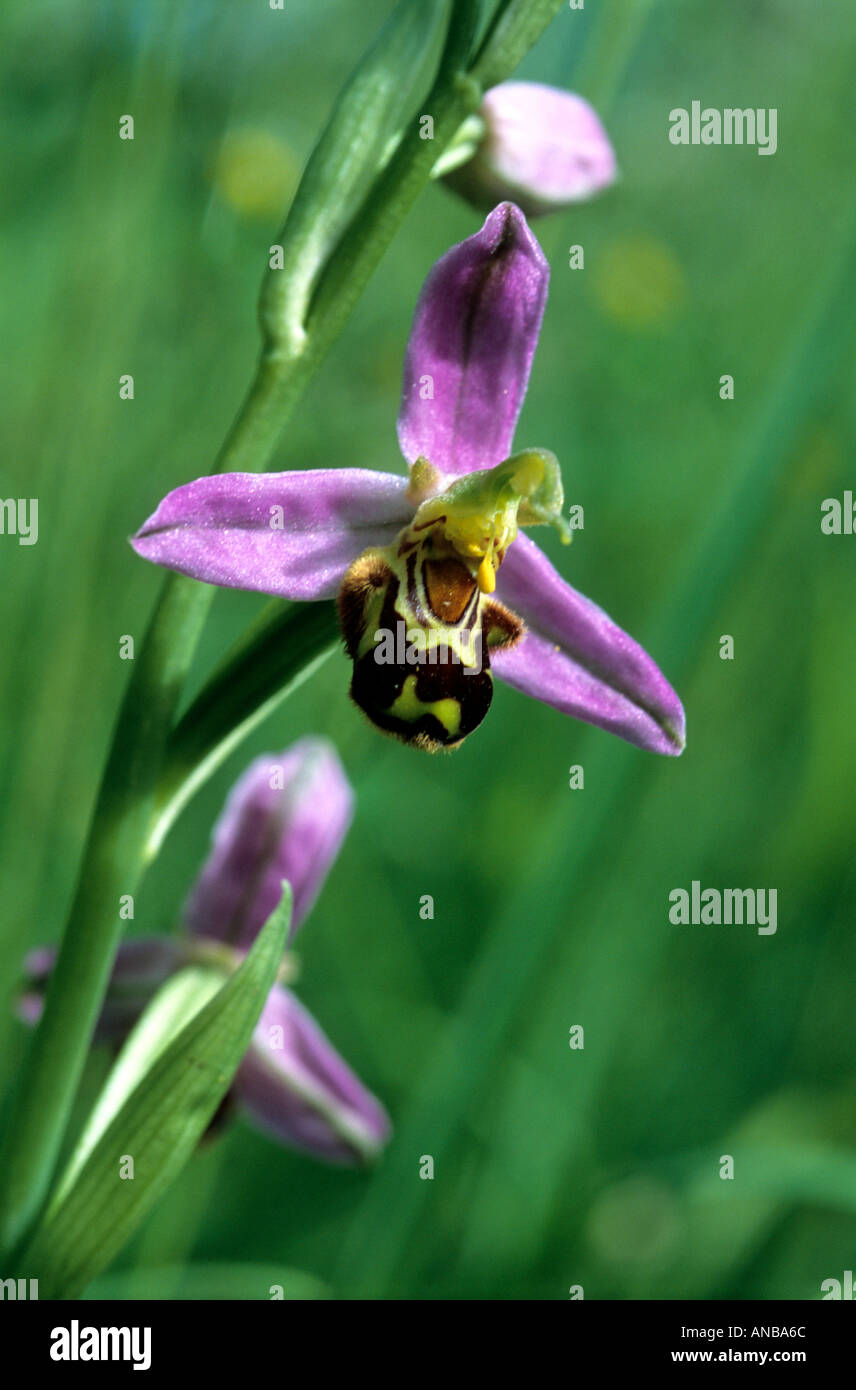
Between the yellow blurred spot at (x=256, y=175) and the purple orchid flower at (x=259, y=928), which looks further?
the yellow blurred spot at (x=256, y=175)

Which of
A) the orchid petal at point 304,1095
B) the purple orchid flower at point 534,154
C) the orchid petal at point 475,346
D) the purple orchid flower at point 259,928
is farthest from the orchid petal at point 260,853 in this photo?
the purple orchid flower at point 534,154

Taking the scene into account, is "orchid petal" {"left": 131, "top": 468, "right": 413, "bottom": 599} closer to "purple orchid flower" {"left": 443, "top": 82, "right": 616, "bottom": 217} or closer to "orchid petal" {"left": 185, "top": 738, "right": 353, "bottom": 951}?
"purple orchid flower" {"left": 443, "top": 82, "right": 616, "bottom": 217}

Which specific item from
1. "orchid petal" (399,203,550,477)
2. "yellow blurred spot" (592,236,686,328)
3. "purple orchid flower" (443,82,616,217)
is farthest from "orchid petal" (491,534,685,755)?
"yellow blurred spot" (592,236,686,328)

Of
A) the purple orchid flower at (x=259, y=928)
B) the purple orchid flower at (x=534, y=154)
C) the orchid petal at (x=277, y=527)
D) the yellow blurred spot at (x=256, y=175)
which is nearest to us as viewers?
the orchid petal at (x=277, y=527)

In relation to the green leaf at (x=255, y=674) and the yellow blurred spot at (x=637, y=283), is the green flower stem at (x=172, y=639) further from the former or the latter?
the yellow blurred spot at (x=637, y=283)

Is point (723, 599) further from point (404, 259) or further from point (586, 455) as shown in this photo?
point (404, 259)

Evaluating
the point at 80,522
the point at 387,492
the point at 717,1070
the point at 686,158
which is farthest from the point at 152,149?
the point at 686,158
